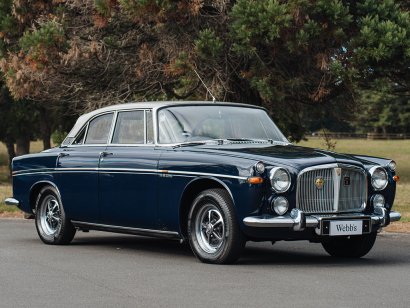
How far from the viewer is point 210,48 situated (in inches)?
600

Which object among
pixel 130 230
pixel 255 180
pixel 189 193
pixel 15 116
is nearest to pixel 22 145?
pixel 15 116

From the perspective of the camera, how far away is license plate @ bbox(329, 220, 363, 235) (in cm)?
689

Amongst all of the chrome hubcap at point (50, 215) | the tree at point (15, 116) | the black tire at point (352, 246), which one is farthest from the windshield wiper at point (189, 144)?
the tree at point (15, 116)

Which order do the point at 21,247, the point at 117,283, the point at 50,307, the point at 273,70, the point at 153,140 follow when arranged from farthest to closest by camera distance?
the point at 273,70 → the point at 21,247 → the point at 153,140 → the point at 117,283 → the point at 50,307

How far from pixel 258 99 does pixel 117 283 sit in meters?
12.3

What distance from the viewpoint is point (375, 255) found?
8242mm

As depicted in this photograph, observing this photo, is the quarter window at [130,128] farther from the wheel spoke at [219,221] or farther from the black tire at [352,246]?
the black tire at [352,246]

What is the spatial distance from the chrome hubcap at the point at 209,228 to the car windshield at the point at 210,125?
42.3 inches

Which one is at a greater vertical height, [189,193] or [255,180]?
[255,180]

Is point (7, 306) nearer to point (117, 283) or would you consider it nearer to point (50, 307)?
point (50, 307)

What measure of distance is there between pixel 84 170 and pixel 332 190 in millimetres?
3354

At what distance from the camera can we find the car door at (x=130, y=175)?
7.80m

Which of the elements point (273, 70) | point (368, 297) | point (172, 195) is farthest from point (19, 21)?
point (368, 297)

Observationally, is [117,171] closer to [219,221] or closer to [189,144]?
[189,144]
